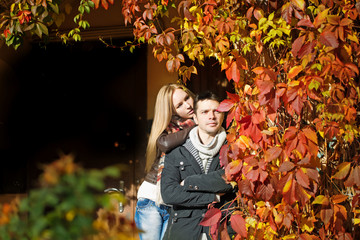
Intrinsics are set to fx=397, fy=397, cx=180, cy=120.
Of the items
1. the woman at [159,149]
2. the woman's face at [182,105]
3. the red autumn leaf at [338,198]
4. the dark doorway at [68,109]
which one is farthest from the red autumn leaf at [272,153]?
the dark doorway at [68,109]

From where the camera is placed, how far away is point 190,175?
7.45 ft

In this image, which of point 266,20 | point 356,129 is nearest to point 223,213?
point 356,129

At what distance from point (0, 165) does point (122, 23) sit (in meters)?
2.11

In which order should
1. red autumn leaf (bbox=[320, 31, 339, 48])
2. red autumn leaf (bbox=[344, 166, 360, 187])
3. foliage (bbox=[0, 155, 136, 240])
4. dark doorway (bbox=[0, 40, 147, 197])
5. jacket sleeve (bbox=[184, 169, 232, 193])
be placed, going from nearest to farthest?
1. foliage (bbox=[0, 155, 136, 240])
2. red autumn leaf (bbox=[320, 31, 339, 48])
3. red autumn leaf (bbox=[344, 166, 360, 187])
4. jacket sleeve (bbox=[184, 169, 232, 193])
5. dark doorway (bbox=[0, 40, 147, 197])

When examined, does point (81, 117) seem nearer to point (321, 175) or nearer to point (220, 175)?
point (220, 175)

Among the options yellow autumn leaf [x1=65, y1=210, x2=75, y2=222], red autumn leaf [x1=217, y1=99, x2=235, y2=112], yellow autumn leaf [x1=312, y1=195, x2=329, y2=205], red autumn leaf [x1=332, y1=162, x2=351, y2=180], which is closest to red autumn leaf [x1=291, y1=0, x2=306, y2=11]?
red autumn leaf [x1=217, y1=99, x2=235, y2=112]

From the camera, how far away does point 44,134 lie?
453 cm

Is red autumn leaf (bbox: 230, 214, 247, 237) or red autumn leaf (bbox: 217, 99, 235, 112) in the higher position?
red autumn leaf (bbox: 217, 99, 235, 112)

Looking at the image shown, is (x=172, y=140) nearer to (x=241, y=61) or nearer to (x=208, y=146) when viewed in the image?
(x=208, y=146)

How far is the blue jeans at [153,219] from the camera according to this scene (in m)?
2.60

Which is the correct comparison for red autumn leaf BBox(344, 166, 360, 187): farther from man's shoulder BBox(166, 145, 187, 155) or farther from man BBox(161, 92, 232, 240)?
man's shoulder BBox(166, 145, 187, 155)

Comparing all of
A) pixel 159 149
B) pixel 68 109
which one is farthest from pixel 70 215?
pixel 68 109

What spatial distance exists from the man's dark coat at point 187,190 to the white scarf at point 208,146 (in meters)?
0.04

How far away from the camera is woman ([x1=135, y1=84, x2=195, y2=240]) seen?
2.61 metres
